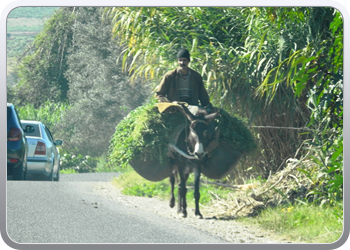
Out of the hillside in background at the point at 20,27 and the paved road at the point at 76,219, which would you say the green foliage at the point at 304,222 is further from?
the hillside in background at the point at 20,27

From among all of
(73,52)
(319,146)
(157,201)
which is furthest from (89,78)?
(319,146)

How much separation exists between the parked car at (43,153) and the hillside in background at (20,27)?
1.91 feet

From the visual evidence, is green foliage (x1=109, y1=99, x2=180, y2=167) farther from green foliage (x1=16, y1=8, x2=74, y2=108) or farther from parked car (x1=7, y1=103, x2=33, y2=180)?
parked car (x1=7, y1=103, x2=33, y2=180)

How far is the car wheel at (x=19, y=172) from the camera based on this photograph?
A: 6402 millimetres

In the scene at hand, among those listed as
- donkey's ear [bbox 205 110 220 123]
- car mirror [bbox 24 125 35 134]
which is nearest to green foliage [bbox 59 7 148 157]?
car mirror [bbox 24 125 35 134]

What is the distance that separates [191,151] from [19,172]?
2149 millimetres

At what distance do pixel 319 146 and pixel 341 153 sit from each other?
2.93ft

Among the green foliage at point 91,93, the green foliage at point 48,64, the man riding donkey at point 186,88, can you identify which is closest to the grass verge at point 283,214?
the green foliage at point 91,93

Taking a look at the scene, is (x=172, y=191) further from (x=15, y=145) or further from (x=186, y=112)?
(x=15, y=145)

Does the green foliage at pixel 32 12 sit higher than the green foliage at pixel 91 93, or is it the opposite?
the green foliage at pixel 32 12

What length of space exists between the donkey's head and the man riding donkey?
63 millimetres

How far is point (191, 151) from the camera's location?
25.1 ft

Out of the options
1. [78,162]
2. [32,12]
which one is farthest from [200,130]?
[32,12]

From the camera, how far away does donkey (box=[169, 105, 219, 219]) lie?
7.35 meters
